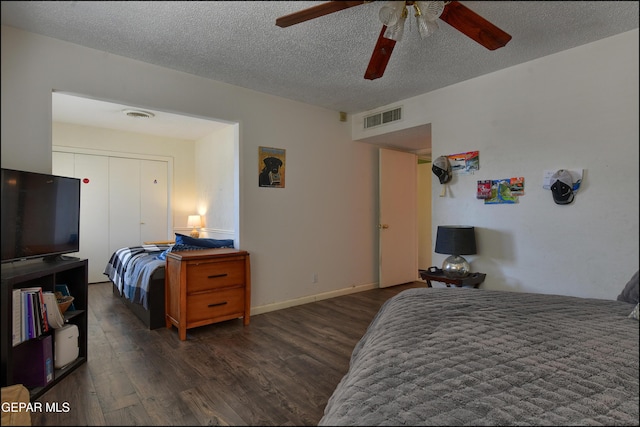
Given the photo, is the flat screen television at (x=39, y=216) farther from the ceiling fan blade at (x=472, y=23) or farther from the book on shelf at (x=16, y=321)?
the ceiling fan blade at (x=472, y=23)

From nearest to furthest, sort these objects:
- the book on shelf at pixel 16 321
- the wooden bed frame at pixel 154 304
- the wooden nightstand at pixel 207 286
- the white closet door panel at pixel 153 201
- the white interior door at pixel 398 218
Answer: the book on shelf at pixel 16 321, the white closet door panel at pixel 153 201, the wooden bed frame at pixel 154 304, the wooden nightstand at pixel 207 286, the white interior door at pixel 398 218

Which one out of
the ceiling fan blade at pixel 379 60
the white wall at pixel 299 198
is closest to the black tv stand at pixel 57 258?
the white wall at pixel 299 198

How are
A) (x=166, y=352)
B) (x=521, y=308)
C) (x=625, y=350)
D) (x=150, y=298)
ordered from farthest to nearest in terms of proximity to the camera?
(x=150, y=298) → (x=521, y=308) → (x=166, y=352) → (x=625, y=350)

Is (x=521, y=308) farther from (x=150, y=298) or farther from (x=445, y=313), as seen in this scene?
(x=150, y=298)

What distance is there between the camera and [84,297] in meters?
1.02

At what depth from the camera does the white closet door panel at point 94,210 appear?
77cm

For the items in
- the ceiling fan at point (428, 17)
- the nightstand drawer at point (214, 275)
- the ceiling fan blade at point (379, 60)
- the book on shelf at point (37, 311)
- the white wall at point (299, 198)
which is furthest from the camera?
the white wall at point (299, 198)

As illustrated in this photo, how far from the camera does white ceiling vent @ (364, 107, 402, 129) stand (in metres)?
3.30

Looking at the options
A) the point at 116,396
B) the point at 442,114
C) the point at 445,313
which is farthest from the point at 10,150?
the point at 442,114

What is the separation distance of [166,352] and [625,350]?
947 millimetres

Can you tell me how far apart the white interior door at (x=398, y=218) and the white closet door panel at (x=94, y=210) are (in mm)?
3673

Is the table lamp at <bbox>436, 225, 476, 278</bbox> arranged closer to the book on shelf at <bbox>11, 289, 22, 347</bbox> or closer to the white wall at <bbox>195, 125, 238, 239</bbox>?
the book on shelf at <bbox>11, 289, 22, 347</bbox>

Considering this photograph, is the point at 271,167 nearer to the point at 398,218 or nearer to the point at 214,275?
the point at 214,275

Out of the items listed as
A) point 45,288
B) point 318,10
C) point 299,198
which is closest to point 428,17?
point 318,10
